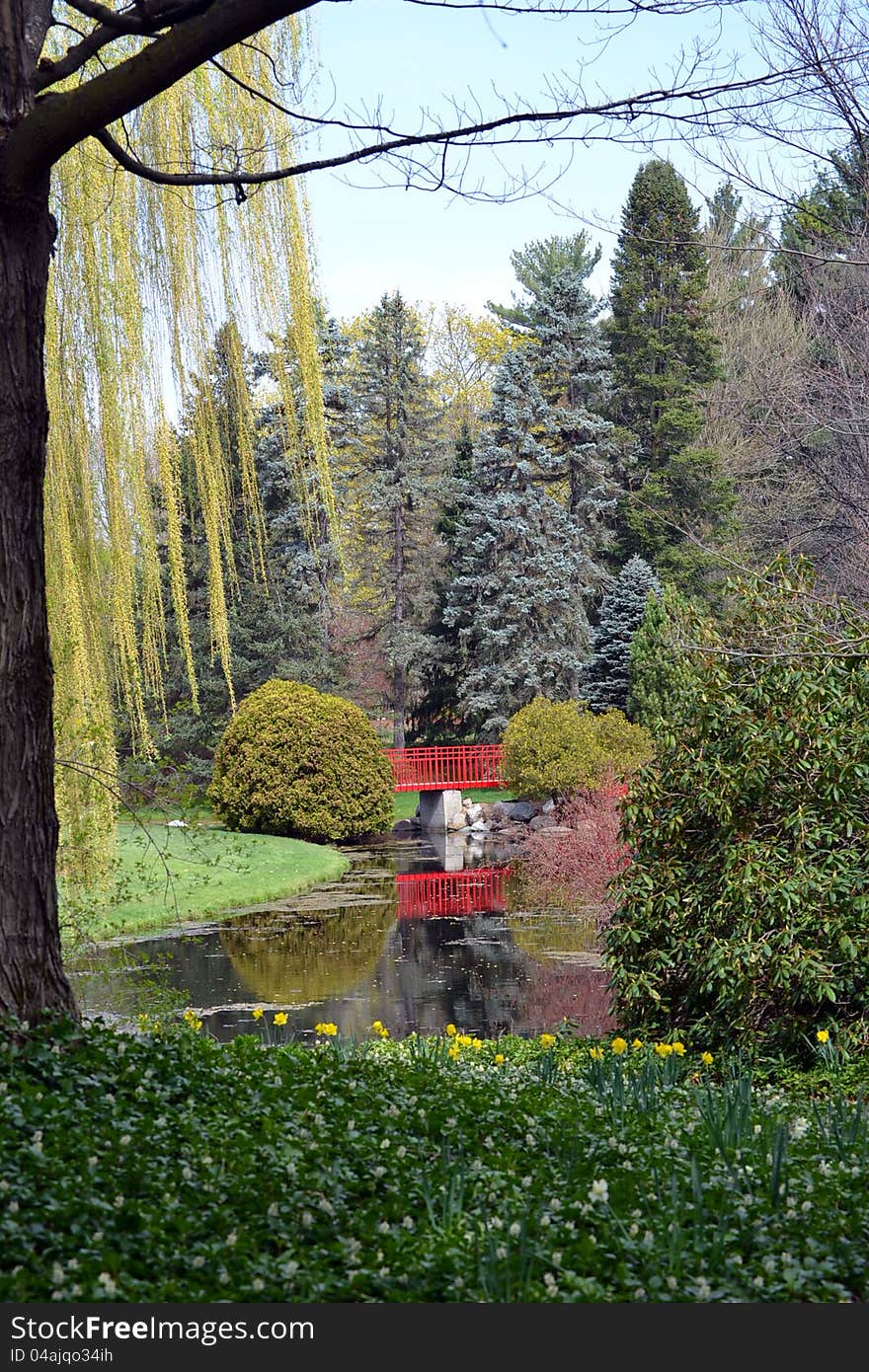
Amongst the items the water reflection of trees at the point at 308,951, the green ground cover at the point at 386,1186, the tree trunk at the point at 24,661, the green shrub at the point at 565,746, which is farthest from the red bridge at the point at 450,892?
the tree trunk at the point at 24,661

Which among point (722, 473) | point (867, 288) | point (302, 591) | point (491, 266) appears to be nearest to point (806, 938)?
point (867, 288)

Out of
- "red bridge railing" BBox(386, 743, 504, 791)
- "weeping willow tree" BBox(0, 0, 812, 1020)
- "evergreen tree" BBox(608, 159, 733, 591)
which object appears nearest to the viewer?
"weeping willow tree" BBox(0, 0, 812, 1020)

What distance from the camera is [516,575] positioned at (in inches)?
1156

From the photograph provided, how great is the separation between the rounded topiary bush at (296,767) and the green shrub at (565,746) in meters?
2.76

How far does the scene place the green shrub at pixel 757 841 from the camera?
6598 mm

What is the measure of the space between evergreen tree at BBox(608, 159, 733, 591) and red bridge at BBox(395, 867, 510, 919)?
1169cm

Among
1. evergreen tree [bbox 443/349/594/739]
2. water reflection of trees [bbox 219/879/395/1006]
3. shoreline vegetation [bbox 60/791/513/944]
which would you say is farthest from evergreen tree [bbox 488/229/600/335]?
water reflection of trees [bbox 219/879/395/1006]

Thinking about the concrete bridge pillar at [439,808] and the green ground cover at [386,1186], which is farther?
the concrete bridge pillar at [439,808]

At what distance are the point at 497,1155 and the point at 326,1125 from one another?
486mm

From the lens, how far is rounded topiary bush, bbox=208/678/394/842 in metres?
22.0

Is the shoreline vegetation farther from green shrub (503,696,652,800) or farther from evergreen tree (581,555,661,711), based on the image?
evergreen tree (581,555,661,711)

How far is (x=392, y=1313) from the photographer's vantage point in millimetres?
2572

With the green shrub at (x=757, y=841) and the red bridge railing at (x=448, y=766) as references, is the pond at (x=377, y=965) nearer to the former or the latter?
the green shrub at (x=757, y=841)

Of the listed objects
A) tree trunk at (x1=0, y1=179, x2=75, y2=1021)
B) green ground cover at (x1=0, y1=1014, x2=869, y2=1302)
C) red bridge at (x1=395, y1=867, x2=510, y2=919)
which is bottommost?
red bridge at (x1=395, y1=867, x2=510, y2=919)
